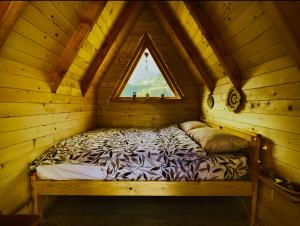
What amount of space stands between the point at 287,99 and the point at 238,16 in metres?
0.79

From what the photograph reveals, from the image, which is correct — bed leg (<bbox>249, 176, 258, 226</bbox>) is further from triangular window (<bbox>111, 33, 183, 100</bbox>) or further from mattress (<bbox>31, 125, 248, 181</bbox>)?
triangular window (<bbox>111, 33, 183, 100</bbox>)

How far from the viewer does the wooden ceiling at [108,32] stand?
125 centimetres

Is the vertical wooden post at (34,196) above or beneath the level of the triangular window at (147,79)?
beneath

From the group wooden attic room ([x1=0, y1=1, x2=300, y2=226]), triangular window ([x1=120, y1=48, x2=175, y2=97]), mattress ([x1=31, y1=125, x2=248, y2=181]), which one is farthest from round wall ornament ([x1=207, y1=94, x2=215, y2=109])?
mattress ([x1=31, y1=125, x2=248, y2=181])

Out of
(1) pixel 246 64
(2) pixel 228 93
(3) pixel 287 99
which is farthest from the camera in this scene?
(2) pixel 228 93

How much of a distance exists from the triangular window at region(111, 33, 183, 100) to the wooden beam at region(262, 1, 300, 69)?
2.64 meters

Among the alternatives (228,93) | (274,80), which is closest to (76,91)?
(228,93)

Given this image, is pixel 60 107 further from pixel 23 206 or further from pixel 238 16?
pixel 238 16

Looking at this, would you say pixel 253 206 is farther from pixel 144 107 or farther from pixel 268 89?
pixel 144 107

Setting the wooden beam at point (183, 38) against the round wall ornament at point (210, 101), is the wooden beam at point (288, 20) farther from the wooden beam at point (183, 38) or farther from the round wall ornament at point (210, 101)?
the round wall ornament at point (210, 101)

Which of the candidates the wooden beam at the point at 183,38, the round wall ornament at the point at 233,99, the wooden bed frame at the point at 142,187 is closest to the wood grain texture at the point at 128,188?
the wooden bed frame at the point at 142,187

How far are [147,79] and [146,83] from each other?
8cm

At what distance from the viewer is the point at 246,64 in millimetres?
1998

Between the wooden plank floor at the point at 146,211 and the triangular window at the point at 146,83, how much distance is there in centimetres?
218
